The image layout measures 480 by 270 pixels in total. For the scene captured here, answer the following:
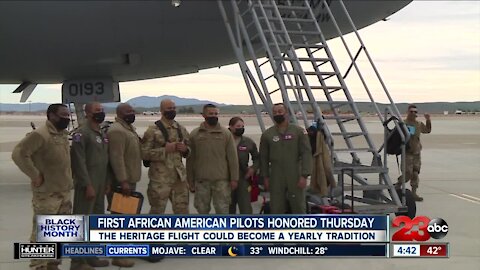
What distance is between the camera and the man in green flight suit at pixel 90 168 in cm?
527

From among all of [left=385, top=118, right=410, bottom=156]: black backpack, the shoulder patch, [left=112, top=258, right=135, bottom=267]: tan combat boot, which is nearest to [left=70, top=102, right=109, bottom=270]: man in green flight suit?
the shoulder patch

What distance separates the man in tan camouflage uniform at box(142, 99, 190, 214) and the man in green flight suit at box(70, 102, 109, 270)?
581 millimetres

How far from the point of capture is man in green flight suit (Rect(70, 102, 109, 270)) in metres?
5.27

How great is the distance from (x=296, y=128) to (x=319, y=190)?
3.51 feet

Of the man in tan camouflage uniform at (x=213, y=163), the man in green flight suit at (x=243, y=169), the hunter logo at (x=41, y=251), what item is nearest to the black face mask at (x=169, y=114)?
the man in tan camouflage uniform at (x=213, y=163)

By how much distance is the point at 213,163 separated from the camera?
611cm

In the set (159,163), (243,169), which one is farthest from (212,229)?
(243,169)

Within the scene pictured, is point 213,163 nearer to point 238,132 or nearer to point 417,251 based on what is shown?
point 238,132

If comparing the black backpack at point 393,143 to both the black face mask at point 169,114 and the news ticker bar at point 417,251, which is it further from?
the black face mask at point 169,114

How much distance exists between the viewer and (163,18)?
9.03 m

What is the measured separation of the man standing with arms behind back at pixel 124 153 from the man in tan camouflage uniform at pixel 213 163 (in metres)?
0.72

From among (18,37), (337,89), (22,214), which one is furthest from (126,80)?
(337,89)

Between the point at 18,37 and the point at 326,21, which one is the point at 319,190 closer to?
the point at 326,21

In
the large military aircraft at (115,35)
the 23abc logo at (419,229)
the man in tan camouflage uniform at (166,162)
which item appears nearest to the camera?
the man in tan camouflage uniform at (166,162)
